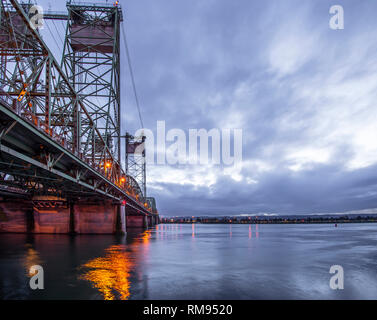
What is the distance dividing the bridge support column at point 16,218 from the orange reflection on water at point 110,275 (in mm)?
33398

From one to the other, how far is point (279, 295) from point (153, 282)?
7.02 meters

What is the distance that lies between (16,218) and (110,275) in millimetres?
42095

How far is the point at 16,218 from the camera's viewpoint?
5022 cm

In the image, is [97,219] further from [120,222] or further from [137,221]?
[137,221]

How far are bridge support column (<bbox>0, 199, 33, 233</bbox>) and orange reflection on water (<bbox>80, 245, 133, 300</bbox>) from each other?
3340cm

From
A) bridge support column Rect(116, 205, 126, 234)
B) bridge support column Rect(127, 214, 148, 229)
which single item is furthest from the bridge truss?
bridge support column Rect(127, 214, 148, 229)

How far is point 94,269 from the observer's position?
64.2 feet

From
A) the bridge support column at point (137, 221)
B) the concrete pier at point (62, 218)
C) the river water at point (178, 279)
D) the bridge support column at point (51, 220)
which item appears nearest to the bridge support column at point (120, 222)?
the concrete pier at point (62, 218)

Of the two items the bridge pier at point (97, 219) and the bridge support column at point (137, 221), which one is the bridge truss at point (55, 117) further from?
the bridge support column at point (137, 221)

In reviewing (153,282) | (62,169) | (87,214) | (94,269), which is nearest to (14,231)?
(87,214)

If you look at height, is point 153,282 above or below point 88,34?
below

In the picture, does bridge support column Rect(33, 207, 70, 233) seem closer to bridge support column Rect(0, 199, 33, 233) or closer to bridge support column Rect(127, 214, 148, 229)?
bridge support column Rect(0, 199, 33, 233)

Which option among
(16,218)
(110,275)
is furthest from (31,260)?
(16,218)
